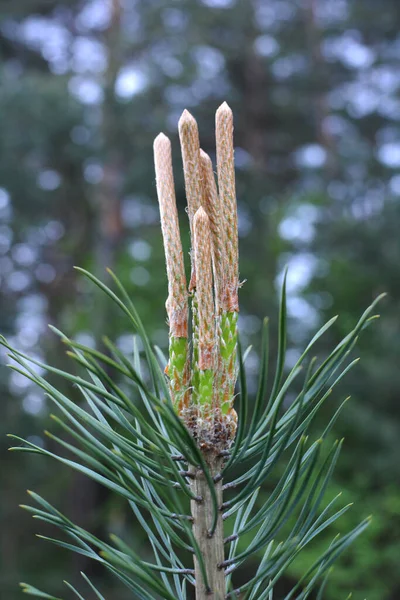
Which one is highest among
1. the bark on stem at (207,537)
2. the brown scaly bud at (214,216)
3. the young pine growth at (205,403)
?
the brown scaly bud at (214,216)

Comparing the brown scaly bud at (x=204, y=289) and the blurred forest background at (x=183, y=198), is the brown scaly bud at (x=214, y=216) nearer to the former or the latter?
the brown scaly bud at (x=204, y=289)

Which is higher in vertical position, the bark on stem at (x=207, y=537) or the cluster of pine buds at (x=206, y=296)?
the cluster of pine buds at (x=206, y=296)

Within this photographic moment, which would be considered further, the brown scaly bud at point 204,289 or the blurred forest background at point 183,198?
the blurred forest background at point 183,198

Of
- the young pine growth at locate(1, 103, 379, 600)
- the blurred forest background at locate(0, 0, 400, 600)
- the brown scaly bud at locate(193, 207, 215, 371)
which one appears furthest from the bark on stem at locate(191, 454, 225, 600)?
the blurred forest background at locate(0, 0, 400, 600)

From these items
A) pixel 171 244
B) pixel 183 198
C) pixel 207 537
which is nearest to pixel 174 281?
pixel 171 244

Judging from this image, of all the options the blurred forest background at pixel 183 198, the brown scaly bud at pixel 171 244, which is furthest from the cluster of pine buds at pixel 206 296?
the blurred forest background at pixel 183 198

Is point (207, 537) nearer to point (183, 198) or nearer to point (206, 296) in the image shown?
point (206, 296)

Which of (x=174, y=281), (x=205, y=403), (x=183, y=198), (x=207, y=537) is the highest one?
(x=183, y=198)
